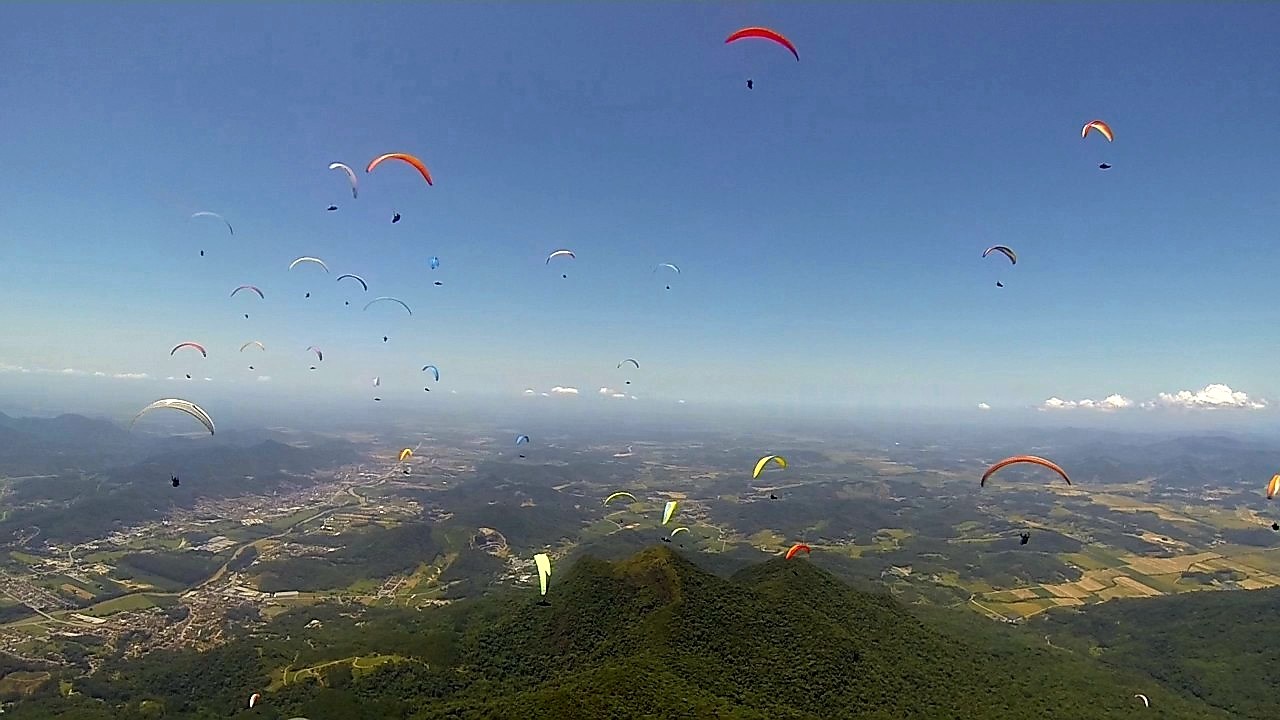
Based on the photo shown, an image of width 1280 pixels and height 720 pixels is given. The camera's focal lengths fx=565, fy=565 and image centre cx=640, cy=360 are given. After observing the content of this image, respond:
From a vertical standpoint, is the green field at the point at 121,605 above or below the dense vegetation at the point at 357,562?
below

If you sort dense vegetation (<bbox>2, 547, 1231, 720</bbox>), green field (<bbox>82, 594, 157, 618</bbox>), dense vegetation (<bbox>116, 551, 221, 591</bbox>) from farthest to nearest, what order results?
dense vegetation (<bbox>116, 551, 221, 591</bbox>) < green field (<bbox>82, 594, 157, 618</bbox>) < dense vegetation (<bbox>2, 547, 1231, 720</bbox>)

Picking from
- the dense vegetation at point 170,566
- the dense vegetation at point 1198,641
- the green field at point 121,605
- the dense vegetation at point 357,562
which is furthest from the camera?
the dense vegetation at point 170,566

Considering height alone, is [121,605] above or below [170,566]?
below

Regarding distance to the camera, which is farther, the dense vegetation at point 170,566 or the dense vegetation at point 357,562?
the dense vegetation at point 170,566

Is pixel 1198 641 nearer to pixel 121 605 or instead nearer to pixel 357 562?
pixel 357 562

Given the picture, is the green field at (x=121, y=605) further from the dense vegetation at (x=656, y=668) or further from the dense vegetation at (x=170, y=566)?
the dense vegetation at (x=656, y=668)

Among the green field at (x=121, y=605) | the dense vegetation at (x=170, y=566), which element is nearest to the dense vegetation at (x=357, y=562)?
the dense vegetation at (x=170, y=566)

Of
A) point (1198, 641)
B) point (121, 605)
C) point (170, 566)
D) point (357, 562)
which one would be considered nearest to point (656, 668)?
point (1198, 641)

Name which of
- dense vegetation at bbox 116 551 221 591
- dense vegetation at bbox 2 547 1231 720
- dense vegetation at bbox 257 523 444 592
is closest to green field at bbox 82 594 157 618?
dense vegetation at bbox 116 551 221 591

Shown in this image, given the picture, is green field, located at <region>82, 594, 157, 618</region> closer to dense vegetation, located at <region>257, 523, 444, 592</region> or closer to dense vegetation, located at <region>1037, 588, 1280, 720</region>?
dense vegetation, located at <region>257, 523, 444, 592</region>
